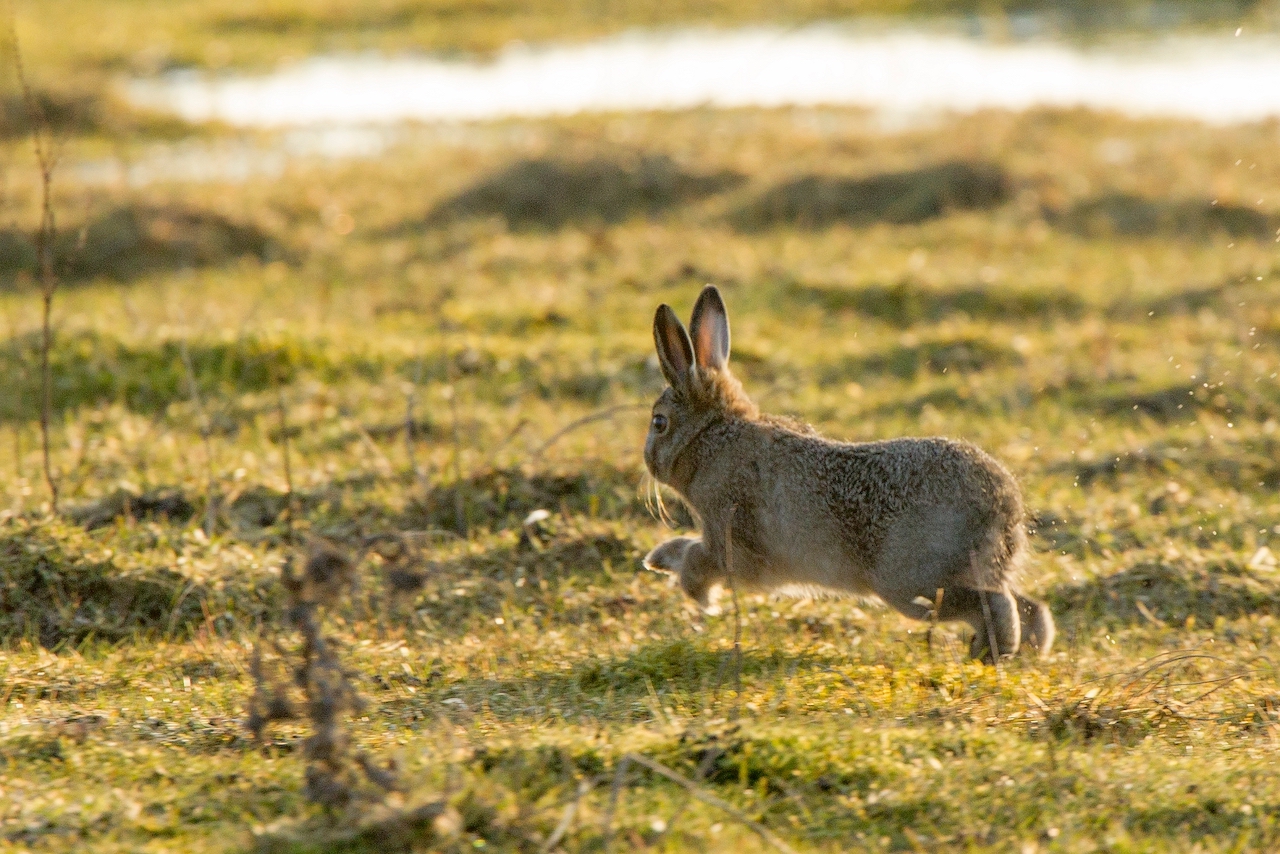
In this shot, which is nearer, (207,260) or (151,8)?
(207,260)

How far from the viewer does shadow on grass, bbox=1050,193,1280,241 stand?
13.0m

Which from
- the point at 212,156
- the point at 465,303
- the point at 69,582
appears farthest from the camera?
the point at 212,156

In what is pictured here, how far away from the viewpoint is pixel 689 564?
231 inches

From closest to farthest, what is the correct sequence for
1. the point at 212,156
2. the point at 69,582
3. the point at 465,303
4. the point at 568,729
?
the point at 568,729 < the point at 69,582 < the point at 465,303 < the point at 212,156

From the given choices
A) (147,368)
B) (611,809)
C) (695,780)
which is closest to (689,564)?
(695,780)

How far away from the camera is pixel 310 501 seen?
718 cm

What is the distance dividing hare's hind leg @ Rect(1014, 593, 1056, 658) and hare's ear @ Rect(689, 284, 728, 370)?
158 centimetres

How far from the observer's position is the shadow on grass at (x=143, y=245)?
11773mm

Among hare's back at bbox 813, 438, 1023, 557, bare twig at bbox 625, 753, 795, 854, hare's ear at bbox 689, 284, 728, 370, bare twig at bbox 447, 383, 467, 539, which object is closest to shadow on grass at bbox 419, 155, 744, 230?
bare twig at bbox 447, 383, 467, 539

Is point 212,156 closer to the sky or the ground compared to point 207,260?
closer to the sky

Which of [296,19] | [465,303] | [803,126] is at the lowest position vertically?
[465,303]

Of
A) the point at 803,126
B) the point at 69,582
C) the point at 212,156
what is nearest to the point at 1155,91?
the point at 803,126

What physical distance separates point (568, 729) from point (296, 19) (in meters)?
23.6

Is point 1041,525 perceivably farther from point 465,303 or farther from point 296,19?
point 296,19
